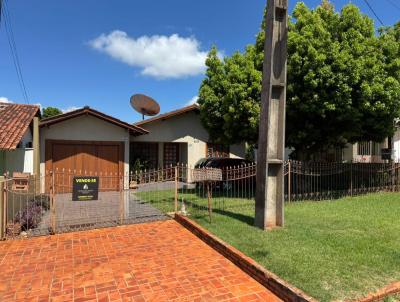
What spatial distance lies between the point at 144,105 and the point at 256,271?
51.5 feet

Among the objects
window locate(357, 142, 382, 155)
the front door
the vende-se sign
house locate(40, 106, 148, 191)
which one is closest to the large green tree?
house locate(40, 106, 148, 191)

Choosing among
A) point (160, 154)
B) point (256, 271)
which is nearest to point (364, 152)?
point (160, 154)

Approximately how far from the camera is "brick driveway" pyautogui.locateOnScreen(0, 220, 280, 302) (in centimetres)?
451

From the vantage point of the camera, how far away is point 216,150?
1880 centimetres

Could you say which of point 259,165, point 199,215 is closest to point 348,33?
point 259,165

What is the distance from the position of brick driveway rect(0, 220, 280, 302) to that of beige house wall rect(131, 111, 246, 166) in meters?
10.4

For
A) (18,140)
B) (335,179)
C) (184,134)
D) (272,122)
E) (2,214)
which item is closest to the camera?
(2,214)

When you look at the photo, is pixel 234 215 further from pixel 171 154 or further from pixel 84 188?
pixel 171 154

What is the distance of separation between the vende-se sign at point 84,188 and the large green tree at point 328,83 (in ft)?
20.1

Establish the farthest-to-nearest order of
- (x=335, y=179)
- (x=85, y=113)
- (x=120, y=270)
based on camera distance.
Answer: (x=85, y=113), (x=335, y=179), (x=120, y=270)

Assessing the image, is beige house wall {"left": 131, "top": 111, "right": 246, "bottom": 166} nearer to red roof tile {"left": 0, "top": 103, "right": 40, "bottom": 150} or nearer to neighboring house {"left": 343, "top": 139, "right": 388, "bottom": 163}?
red roof tile {"left": 0, "top": 103, "right": 40, "bottom": 150}

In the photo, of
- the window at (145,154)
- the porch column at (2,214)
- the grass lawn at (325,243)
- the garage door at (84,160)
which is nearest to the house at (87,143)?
the garage door at (84,160)

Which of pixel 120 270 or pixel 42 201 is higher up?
pixel 42 201

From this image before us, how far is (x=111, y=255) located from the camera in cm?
606
